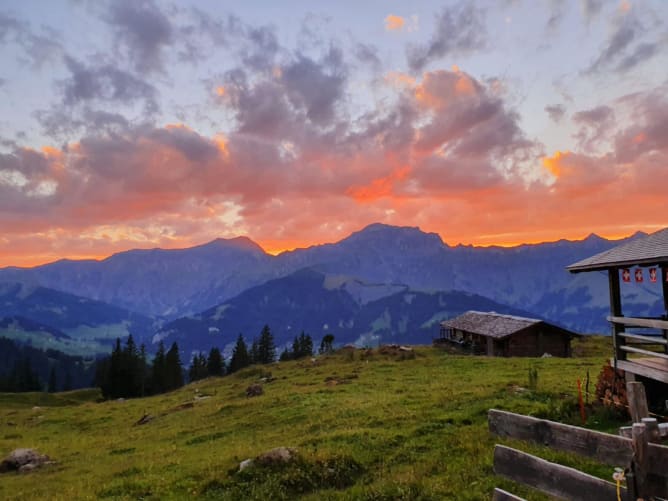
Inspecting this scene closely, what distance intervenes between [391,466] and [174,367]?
410ft

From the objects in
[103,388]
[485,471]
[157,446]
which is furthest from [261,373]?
[103,388]

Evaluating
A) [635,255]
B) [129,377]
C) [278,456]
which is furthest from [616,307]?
[129,377]

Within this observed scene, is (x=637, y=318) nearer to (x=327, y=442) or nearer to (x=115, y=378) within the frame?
(x=327, y=442)

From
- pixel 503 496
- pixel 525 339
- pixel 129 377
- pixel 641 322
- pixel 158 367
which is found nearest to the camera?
pixel 503 496

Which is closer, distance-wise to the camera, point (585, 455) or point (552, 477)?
point (585, 455)

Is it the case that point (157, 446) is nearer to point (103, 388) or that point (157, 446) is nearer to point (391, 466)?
point (391, 466)

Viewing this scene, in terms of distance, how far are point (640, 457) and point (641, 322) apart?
13952 mm

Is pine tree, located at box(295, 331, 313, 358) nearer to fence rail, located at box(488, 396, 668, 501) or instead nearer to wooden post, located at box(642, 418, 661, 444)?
fence rail, located at box(488, 396, 668, 501)

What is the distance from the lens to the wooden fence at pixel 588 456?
21.2 ft

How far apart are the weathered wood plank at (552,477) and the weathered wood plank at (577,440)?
0.37 m

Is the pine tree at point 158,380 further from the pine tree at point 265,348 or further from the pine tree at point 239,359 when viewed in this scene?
the pine tree at point 265,348

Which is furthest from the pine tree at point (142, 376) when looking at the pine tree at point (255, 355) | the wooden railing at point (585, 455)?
the wooden railing at point (585, 455)

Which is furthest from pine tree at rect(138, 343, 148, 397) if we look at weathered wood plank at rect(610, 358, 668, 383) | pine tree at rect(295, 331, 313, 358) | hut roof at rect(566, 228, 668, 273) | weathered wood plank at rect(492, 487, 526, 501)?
weathered wood plank at rect(492, 487, 526, 501)

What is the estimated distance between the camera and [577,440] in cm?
757
